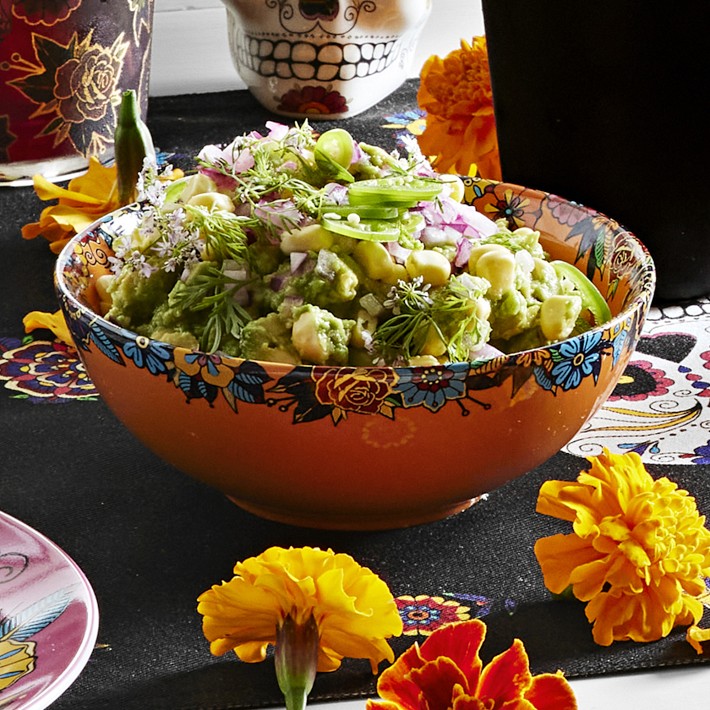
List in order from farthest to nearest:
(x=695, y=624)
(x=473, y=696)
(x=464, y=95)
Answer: (x=464, y=95), (x=695, y=624), (x=473, y=696)

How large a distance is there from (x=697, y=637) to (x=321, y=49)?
1072 millimetres

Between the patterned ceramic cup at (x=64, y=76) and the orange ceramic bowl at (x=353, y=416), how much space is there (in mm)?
658

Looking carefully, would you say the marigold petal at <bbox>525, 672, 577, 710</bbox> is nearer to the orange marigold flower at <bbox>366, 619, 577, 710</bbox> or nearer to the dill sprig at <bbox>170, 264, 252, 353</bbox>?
the orange marigold flower at <bbox>366, 619, 577, 710</bbox>

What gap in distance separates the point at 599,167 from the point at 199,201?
418 millimetres

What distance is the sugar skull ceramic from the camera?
59.0 inches

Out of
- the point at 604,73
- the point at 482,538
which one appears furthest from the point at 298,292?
the point at 604,73

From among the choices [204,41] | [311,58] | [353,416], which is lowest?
[204,41]

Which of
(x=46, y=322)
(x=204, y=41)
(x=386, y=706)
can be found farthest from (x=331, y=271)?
(x=204, y=41)

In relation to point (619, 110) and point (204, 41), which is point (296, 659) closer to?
point (619, 110)

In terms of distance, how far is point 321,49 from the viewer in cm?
153

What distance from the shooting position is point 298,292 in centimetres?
66

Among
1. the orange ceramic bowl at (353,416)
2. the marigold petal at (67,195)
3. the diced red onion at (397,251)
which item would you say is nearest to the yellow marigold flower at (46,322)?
the marigold petal at (67,195)

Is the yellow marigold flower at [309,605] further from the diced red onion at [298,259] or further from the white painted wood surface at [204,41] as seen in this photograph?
the white painted wood surface at [204,41]

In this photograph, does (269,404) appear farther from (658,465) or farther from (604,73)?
(604,73)
